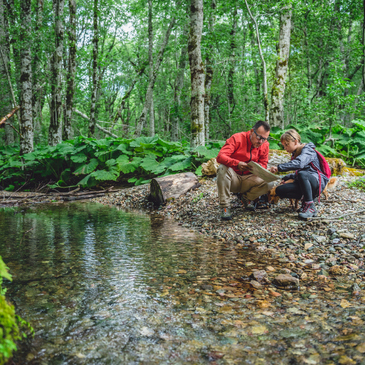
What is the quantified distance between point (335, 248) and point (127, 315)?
8.52ft

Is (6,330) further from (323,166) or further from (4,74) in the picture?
(4,74)

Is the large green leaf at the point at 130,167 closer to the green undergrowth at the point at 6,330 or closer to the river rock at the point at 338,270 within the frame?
the river rock at the point at 338,270

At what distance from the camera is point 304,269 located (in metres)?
3.02

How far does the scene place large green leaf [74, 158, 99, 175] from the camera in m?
10.4

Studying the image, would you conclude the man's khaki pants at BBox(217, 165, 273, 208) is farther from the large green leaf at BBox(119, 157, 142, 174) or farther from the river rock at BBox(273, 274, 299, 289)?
the large green leaf at BBox(119, 157, 142, 174)

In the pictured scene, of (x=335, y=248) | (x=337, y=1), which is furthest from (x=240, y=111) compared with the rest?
(x=335, y=248)

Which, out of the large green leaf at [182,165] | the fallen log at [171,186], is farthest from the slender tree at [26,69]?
the fallen log at [171,186]

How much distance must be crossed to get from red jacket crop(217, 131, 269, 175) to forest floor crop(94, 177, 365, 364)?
3.10ft

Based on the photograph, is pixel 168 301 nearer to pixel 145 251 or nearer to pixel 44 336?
pixel 44 336

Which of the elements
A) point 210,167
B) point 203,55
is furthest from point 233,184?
point 203,55

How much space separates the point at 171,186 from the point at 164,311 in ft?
17.3

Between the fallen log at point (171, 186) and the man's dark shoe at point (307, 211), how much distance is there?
10.9 feet

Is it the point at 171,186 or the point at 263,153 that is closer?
the point at 263,153

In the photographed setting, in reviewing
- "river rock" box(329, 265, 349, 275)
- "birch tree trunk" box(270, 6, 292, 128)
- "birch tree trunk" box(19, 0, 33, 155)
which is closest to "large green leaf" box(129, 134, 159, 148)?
"birch tree trunk" box(19, 0, 33, 155)
